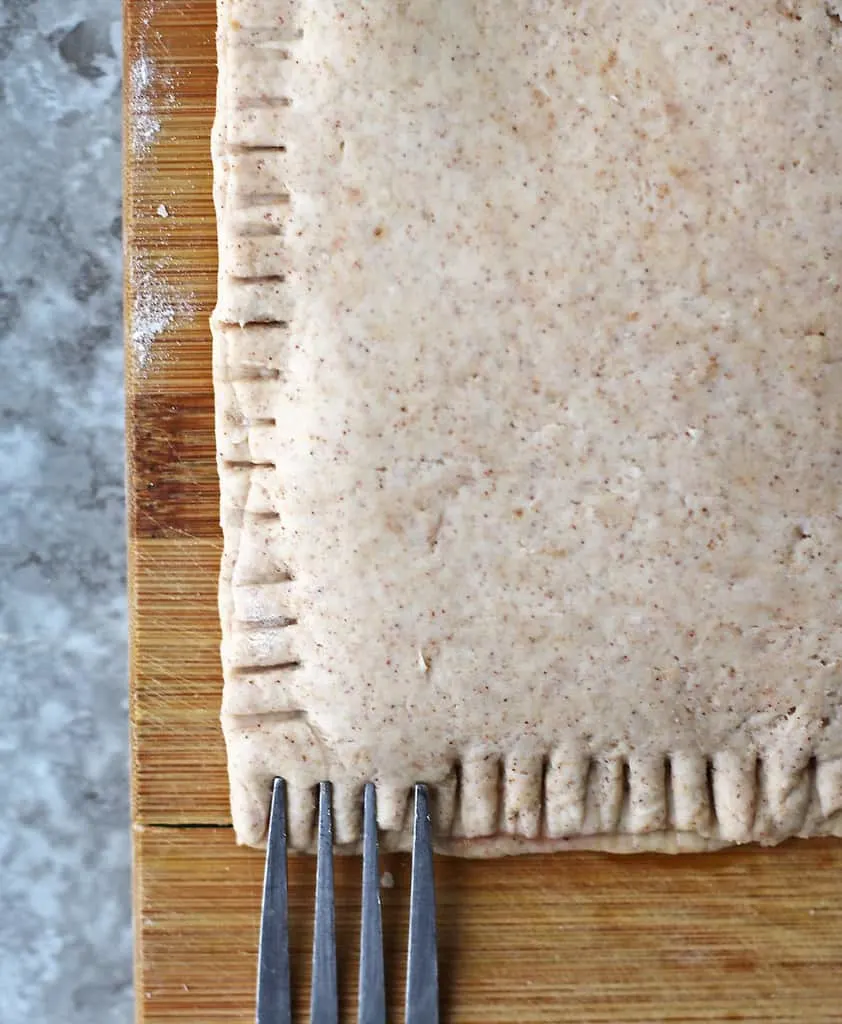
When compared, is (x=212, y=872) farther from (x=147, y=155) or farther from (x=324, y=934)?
(x=147, y=155)

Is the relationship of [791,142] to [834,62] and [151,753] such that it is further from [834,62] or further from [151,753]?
→ [151,753]

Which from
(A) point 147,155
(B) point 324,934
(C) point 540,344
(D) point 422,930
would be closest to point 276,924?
(B) point 324,934

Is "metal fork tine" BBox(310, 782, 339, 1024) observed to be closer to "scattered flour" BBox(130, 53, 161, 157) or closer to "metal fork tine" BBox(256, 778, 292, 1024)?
"metal fork tine" BBox(256, 778, 292, 1024)

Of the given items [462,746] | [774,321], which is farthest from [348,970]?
[774,321]

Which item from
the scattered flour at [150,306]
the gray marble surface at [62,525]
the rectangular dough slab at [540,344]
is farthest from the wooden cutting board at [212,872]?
the gray marble surface at [62,525]

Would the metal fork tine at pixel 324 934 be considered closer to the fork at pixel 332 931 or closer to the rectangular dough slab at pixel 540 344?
the fork at pixel 332 931
